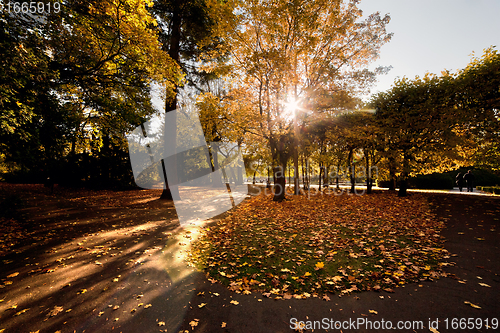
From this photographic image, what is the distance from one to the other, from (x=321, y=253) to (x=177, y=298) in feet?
11.9

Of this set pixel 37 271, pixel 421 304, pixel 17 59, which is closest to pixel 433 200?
pixel 421 304

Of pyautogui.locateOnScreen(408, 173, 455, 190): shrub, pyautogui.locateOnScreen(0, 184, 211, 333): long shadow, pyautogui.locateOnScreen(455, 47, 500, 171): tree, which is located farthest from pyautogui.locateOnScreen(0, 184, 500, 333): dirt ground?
pyautogui.locateOnScreen(408, 173, 455, 190): shrub

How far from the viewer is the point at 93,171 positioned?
A: 21.8 m

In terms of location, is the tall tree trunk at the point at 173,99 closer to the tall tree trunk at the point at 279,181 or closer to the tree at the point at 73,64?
the tree at the point at 73,64

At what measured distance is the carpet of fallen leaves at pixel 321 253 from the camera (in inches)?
159

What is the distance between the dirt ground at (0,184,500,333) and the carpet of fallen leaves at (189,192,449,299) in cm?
32

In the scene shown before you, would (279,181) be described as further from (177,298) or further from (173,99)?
(177,298)

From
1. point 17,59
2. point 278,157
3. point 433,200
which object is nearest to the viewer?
point 17,59

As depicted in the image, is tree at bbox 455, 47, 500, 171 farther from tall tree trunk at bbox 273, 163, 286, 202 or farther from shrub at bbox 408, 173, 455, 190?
shrub at bbox 408, 173, 455, 190

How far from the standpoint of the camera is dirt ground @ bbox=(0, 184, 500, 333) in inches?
118

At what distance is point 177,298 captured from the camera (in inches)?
144

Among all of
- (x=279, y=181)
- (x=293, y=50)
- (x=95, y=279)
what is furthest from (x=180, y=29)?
(x=95, y=279)

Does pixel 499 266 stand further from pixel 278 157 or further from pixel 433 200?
pixel 278 157

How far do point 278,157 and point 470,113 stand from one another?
10.0 meters
